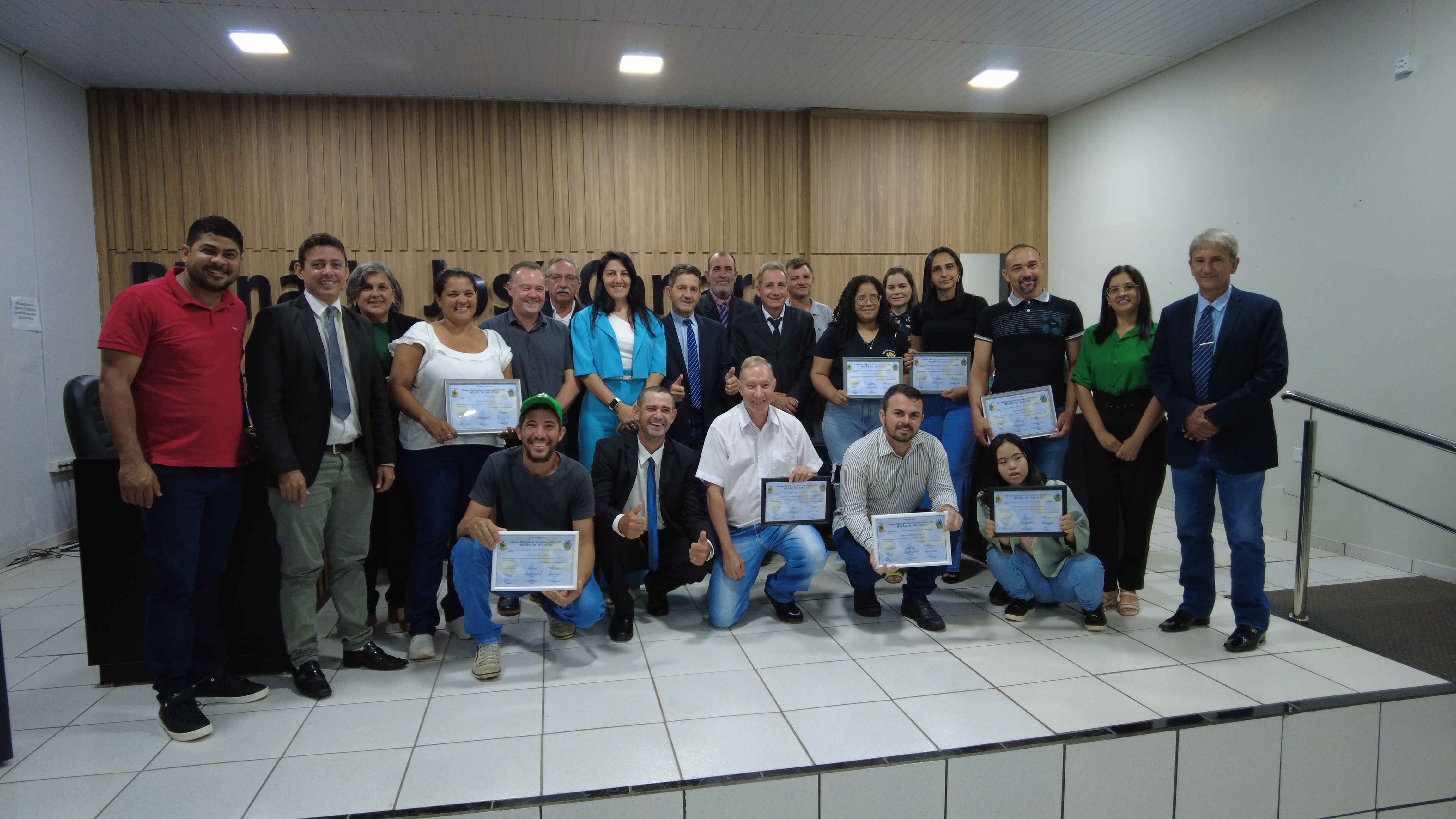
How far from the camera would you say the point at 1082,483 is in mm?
4113

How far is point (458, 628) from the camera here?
138 inches

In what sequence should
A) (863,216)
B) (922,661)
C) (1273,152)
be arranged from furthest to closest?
(863,216), (1273,152), (922,661)

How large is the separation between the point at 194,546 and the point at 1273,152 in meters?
6.27

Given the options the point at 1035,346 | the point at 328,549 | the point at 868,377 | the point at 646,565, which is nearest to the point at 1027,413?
the point at 1035,346

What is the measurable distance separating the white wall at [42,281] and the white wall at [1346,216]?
26.7 ft

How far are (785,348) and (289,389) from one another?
2.41m

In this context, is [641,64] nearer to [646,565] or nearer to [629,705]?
[646,565]

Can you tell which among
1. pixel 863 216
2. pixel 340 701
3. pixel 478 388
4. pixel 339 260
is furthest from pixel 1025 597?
pixel 863 216

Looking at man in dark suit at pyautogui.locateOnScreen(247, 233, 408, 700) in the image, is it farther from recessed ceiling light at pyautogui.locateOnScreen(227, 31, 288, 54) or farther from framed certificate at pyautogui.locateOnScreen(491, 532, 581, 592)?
recessed ceiling light at pyautogui.locateOnScreen(227, 31, 288, 54)

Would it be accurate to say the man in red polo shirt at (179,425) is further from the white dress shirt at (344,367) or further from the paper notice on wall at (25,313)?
the paper notice on wall at (25,313)

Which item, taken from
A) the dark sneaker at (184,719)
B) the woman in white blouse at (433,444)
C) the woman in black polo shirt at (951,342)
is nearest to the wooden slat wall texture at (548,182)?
the woman in black polo shirt at (951,342)

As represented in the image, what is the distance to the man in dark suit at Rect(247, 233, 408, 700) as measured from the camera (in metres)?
2.68

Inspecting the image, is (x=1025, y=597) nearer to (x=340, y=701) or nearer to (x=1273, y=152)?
(x=340, y=701)

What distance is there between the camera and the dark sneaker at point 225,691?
2750 millimetres
